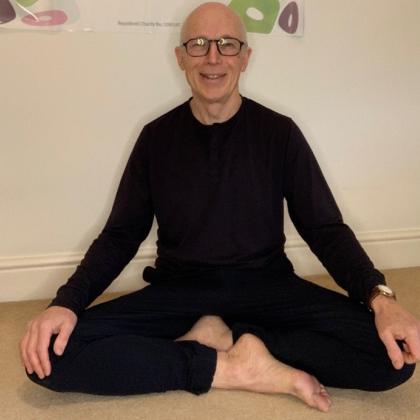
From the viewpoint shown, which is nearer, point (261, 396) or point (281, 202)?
point (261, 396)

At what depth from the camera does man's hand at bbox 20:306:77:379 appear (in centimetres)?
112

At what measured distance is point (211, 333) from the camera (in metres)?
1.36

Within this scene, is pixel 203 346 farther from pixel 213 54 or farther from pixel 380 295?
pixel 213 54

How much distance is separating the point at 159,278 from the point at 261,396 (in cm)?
43

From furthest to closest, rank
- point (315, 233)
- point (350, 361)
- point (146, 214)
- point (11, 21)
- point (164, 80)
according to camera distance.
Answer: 1. point (164, 80)
2. point (11, 21)
3. point (146, 214)
4. point (315, 233)
5. point (350, 361)

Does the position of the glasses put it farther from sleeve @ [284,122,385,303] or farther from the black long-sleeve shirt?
sleeve @ [284,122,385,303]

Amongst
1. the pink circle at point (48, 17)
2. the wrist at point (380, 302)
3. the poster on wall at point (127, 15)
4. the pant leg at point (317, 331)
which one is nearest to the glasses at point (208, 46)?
the poster on wall at point (127, 15)

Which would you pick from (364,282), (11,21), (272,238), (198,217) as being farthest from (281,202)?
(11,21)

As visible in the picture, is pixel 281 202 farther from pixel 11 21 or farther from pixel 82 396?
pixel 11 21

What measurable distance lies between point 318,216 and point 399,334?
1.30 feet

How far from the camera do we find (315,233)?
4.49 ft

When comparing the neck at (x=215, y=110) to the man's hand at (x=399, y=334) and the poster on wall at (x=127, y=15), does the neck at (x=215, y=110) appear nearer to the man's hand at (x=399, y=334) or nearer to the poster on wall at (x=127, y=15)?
the poster on wall at (x=127, y=15)

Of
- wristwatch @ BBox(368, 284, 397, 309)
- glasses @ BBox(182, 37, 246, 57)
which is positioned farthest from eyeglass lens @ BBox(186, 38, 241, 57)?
wristwatch @ BBox(368, 284, 397, 309)

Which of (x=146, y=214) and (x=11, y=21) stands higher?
(x=11, y=21)
